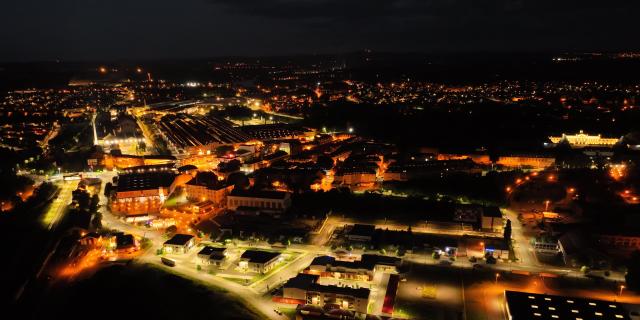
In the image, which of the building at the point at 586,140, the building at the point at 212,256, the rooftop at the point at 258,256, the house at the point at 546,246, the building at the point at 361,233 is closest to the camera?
the rooftop at the point at 258,256

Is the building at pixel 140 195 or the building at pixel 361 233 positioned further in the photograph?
the building at pixel 140 195

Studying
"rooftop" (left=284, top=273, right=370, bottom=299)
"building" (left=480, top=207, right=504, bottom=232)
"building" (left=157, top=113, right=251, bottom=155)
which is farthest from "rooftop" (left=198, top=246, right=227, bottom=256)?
"building" (left=157, top=113, right=251, bottom=155)

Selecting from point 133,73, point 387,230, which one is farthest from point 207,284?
point 133,73

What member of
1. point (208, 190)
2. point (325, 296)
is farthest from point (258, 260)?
point (208, 190)

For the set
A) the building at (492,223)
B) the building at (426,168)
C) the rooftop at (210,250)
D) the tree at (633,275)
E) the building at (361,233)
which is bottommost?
the tree at (633,275)

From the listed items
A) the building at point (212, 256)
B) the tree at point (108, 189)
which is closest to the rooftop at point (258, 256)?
the building at point (212, 256)

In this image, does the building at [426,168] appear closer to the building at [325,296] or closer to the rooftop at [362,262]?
the rooftop at [362,262]

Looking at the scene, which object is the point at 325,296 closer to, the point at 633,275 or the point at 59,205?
the point at 633,275
